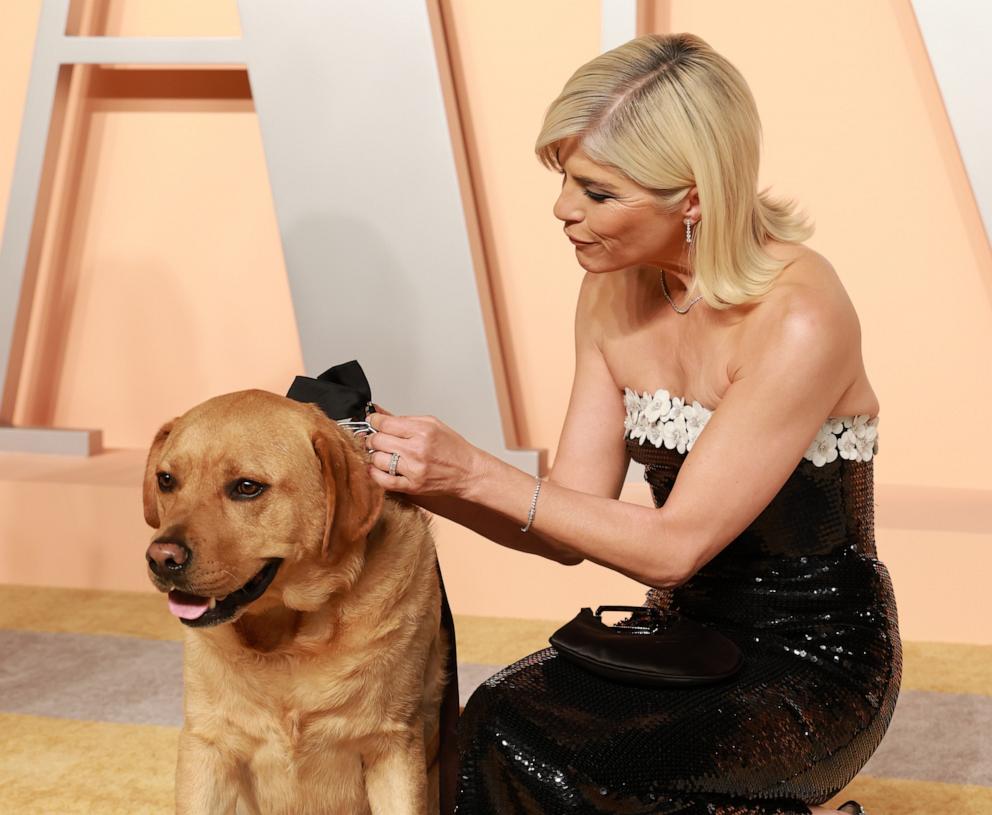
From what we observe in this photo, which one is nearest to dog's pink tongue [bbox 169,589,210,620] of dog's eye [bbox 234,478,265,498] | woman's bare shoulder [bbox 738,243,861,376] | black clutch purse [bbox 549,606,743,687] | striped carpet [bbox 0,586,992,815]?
dog's eye [bbox 234,478,265,498]

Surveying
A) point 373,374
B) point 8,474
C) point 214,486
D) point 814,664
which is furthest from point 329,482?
point 8,474

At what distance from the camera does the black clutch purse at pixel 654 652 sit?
196 cm

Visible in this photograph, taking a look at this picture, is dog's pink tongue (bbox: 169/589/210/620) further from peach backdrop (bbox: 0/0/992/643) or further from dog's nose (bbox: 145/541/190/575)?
peach backdrop (bbox: 0/0/992/643)

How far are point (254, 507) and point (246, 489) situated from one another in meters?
0.03

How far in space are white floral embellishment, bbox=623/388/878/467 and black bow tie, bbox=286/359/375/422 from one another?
19.9 inches

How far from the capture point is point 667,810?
6.08 ft

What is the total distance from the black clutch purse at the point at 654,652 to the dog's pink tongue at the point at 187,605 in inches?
24.4

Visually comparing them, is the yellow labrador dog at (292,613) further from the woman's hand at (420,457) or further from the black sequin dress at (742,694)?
the black sequin dress at (742,694)

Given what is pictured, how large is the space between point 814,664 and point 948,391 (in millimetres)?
2286

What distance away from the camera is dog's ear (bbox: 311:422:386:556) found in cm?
183

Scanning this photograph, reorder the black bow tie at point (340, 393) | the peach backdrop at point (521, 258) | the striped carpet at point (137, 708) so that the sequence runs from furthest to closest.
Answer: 1. the peach backdrop at point (521, 258)
2. the striped carpet at point (137, 708)
3. the black bow tie at point (340, 393)

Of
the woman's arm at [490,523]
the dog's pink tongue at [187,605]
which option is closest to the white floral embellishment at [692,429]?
the woman's arm at [490,523]

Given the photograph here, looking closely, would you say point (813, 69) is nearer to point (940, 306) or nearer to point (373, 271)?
point (940, 306)

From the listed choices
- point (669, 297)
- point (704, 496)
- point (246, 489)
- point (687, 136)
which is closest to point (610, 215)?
point (687, 136)
